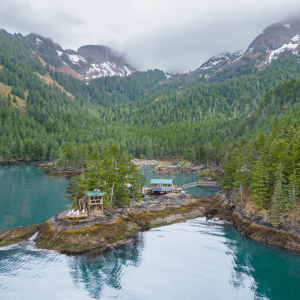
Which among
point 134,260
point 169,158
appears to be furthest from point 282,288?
point 169,158

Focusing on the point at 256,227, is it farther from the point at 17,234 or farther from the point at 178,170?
the point at 178,170

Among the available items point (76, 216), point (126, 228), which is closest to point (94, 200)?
point (76, 216)

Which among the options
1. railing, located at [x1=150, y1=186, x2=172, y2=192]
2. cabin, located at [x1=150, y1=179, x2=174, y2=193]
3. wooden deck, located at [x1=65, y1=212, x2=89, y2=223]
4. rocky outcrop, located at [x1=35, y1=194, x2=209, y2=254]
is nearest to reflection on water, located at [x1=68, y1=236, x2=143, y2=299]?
rocky outcrop, located at [x1=35, y1=194, x2=209, y2=254]

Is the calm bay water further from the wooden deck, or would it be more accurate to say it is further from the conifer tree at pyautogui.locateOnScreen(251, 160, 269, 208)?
the conifer tree at pyautogui.locateOnScreen(251, 160, 269, 208)

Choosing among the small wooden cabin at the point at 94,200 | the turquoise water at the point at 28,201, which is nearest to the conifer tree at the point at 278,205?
the small wooden cabin at the point at 94,200

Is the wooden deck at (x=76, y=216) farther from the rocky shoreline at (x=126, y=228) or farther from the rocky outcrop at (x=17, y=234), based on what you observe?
the rocky outcrop at (x=17, y=234)

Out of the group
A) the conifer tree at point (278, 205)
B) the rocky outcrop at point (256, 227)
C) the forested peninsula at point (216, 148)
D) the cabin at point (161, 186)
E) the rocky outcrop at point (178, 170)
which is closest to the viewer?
the rocky outcrop at point (256, 227)
